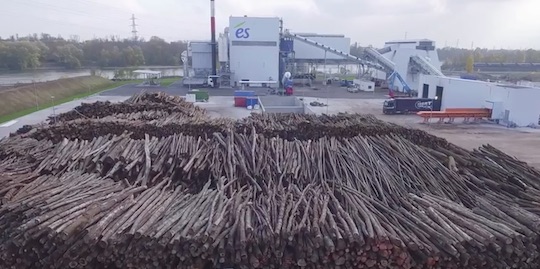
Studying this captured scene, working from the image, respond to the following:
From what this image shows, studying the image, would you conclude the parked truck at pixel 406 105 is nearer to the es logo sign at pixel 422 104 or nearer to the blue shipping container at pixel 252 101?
the es logo sign at pixel 422 104

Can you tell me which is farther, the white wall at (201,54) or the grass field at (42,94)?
the white wall at (201,54)

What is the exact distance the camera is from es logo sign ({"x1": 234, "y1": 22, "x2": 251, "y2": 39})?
136 ft

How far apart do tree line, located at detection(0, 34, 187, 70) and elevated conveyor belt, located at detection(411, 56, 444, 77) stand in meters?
55.6

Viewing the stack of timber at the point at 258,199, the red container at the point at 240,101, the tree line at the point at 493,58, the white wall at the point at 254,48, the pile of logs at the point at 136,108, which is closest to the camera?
the stack of timber at the point at 258,199

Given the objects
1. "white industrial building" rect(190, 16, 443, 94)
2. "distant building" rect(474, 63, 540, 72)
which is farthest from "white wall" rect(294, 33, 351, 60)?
"distant building" rect(474, 63, 540, 72)

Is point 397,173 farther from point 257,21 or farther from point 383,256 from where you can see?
point 257,21

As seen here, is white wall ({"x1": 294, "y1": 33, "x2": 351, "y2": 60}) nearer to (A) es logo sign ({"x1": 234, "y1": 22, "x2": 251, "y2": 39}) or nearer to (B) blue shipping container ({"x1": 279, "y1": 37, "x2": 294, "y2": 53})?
(B) blue shipping container ({"x1": 279, "y1": 37, "x2": 294, "y2": 53})

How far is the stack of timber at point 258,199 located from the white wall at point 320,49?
39.0 metres

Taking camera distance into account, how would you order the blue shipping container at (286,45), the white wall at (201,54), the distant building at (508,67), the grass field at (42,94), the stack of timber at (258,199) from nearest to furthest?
1. the stack of timber at (258,199)
2. the grass field at (42,94)
3. the blue shipping container at (286,45)
4. the white wall at (201,54)
5. the distant building at (508,67)

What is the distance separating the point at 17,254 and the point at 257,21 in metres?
38.4

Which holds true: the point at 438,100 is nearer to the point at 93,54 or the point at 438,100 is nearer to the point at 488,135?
the point at 488,135

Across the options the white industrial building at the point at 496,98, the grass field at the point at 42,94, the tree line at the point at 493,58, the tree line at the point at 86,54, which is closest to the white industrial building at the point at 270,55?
the white industrial building at the point at 496,98

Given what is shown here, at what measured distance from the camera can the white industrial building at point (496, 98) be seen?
21766 mm

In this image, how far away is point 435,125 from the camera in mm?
22469
